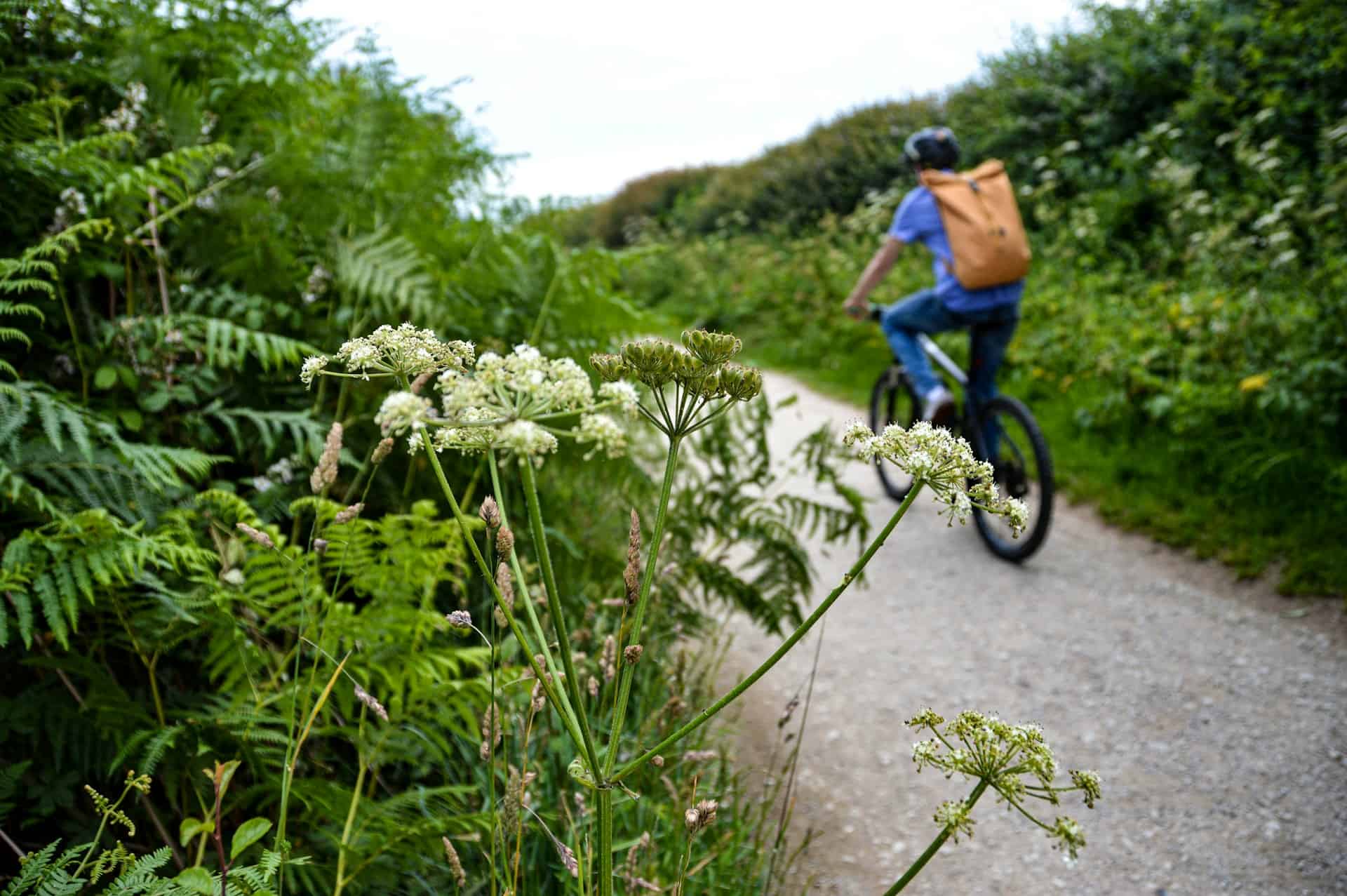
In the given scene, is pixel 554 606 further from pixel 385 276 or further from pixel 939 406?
pixel 939 406

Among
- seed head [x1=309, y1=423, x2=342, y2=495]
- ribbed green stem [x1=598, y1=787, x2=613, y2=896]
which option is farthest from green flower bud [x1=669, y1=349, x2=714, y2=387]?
seed head [x1=309, y1=423, x2=342, y2=495]

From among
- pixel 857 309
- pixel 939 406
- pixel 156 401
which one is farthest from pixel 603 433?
pixel 857 309

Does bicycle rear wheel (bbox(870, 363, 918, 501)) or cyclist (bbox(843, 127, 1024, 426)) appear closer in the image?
cyclist (bbox(843, 127, 1024, 426))

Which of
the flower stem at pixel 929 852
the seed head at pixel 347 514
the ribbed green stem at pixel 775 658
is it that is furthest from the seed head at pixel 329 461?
the flower stem at pixel 929 852

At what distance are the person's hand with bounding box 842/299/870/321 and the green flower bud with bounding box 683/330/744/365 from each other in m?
4.55

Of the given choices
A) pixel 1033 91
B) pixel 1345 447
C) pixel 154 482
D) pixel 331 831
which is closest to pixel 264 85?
pixel 154 482

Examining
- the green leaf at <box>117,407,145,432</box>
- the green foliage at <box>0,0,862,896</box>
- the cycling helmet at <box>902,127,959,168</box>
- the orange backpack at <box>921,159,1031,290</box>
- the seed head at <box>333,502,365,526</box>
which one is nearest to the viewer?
the seed head at <box>333,502,365,526</box>

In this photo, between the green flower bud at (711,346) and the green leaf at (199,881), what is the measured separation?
0.93 meters

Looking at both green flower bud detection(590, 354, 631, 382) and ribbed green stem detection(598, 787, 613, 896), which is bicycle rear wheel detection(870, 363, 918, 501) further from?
ribbed green stem detection(598, 787, 613, 896)

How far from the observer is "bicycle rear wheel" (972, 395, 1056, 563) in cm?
460

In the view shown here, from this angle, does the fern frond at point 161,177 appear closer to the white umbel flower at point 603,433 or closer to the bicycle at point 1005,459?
the white umbel flower at point 603,433

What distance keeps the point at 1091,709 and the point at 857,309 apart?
2869 millimetres

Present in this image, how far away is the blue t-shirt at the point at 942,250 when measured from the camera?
4.73 meters

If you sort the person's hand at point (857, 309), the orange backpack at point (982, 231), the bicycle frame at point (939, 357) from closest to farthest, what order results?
the orange backpack at point (982, 231) → the bicycle frame at point (939, 357) → the person's hand at point (857, 309)
